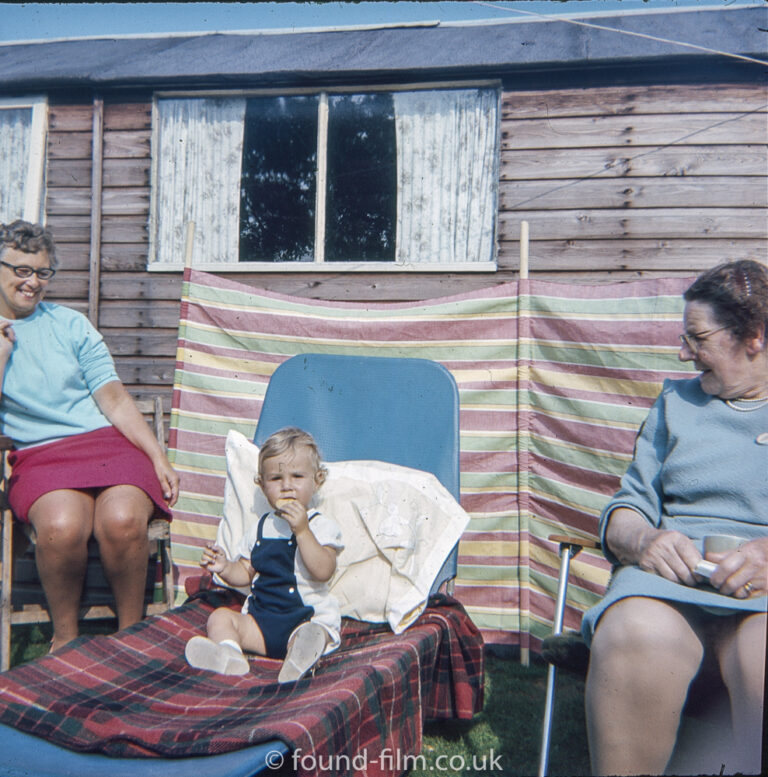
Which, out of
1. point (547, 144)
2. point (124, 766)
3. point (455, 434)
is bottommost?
point (124, 766)

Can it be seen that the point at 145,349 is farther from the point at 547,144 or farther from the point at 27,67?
the point at 547,144

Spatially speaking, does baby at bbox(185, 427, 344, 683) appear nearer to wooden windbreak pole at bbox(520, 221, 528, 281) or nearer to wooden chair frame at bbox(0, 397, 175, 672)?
wooden chair frame at bbox(0, 397, 175, 672)

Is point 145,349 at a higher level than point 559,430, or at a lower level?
higher

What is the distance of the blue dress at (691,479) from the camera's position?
1939 mm

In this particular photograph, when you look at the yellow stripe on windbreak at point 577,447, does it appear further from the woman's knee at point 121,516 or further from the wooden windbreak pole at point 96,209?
the wooden windbreak pole at point 96,209

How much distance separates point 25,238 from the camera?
3174 millimetres

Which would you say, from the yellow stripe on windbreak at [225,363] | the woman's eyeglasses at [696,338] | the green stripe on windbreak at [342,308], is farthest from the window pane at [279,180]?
the woman's eyeglasses at [696,338]

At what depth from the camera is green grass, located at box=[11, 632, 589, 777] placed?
2.51 meters

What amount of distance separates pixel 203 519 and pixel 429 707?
1.76 meters

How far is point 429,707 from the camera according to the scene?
2.55 meters

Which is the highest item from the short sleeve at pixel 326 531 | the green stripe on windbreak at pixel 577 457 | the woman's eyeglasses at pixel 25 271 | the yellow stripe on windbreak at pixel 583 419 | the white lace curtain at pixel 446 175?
the white lace curtain at pixel 446 175

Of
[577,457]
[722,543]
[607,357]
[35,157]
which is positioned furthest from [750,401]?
[35,157]

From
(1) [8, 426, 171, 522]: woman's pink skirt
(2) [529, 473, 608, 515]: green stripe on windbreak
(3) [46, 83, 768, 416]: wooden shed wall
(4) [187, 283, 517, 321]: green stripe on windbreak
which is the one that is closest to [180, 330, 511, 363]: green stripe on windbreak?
(4) [187, 283, 517, 321]: green stripe on windbreak

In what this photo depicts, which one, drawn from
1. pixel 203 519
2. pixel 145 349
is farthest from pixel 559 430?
pixel 145 349
